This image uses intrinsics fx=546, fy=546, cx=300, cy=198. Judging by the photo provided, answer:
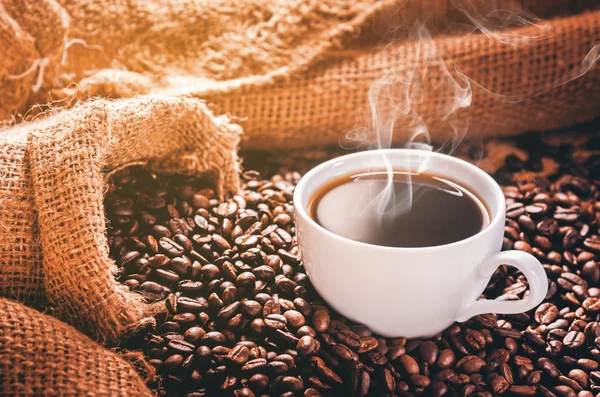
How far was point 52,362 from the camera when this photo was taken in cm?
99

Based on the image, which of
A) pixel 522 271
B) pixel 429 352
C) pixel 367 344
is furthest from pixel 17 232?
pixel 522 271

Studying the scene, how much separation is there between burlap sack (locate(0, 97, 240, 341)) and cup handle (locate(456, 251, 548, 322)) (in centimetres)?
66

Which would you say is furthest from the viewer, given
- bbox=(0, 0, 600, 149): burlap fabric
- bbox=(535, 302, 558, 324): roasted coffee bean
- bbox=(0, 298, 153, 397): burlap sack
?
bbox=(0, 0, 600, 149): burlap fabric

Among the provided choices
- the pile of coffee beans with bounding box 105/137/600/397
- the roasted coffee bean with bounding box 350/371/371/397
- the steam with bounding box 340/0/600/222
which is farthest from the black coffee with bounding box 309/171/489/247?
the steam with bounding box 340/0/600/222

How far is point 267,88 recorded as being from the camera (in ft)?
5.69

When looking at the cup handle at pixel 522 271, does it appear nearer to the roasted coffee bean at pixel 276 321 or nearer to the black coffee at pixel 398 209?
the black coffee at pixel 398 209

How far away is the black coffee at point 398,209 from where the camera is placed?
1141 millimetres

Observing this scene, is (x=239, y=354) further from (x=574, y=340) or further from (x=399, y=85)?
(x=399, y=85)

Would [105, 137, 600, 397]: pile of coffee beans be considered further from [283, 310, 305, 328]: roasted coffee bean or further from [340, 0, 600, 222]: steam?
[340, 0, 600, 222]: steam

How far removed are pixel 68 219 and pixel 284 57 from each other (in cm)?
98

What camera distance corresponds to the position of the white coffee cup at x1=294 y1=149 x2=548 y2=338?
0.98 m

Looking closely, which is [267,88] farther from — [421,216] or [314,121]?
[421,216]

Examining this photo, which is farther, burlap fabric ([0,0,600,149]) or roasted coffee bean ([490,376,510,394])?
burlap fabric ([0,0,600,149])

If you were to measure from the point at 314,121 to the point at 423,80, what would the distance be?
376 mm
